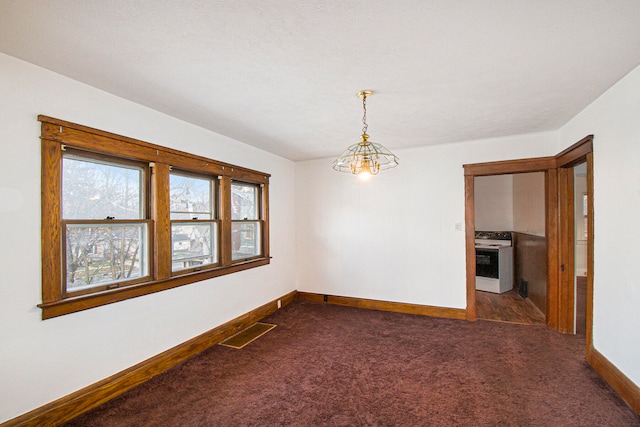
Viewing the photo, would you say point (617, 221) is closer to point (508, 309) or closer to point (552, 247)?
point (552, 247)

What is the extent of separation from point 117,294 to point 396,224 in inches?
143

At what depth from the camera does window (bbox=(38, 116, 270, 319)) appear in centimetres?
221

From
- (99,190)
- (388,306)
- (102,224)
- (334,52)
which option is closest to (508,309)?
(388,306)

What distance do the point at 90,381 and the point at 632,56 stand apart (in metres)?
4.56

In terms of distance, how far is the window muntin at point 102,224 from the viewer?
93.1 inches

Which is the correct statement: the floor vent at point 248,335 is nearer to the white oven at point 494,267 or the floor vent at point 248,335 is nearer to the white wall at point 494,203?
the white oven at point 494,267

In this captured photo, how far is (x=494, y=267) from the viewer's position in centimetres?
566

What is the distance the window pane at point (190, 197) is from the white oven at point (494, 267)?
494cm

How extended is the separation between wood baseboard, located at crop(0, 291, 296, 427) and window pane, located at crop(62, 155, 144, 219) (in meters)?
1.34

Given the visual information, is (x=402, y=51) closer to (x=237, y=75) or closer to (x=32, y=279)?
(x=237, y=75)

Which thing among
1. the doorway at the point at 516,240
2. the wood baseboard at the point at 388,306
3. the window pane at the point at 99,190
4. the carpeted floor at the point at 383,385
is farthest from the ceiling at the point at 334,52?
the wood baseboard at the point at 388,306

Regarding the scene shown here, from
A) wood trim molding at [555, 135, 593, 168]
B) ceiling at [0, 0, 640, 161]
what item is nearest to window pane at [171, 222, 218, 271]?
ceiling at [0, 0, 640, 161]

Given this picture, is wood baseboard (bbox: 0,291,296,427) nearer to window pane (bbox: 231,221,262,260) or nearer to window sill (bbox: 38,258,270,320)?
window sill (bbox: 38,258,270,320)

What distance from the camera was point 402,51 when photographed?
193cm
